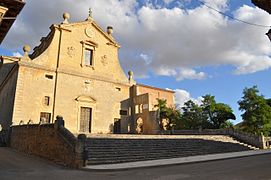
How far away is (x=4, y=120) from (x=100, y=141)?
15.0m

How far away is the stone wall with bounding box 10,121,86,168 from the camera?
1004 centimetres

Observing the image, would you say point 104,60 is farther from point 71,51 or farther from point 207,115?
point 207,115

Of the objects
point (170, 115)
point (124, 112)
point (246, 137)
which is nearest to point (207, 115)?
point (170, 115)

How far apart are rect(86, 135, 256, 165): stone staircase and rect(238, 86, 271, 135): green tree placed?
6893mm

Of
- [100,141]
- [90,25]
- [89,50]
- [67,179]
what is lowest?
[67,179]

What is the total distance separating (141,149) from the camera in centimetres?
1311

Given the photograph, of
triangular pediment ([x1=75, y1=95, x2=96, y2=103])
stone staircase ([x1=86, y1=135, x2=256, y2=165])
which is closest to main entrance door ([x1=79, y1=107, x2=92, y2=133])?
triangular pediment ([x1=75, y1=95, x2=96, y2=103])

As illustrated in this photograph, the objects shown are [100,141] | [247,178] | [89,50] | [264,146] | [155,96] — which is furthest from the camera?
[155,96]

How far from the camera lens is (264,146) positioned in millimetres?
19281

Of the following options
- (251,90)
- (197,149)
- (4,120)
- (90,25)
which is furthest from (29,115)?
(251,90)

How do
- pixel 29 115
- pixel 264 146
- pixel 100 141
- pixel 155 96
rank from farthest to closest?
pixel 155 96 → pixel 29 115 → pixel 264 146 → pixel 100 141

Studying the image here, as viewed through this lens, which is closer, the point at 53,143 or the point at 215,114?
the point at 53,143

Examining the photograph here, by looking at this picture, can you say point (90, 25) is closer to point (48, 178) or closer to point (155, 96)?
point (155, 96)

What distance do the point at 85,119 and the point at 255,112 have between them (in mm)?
17433
